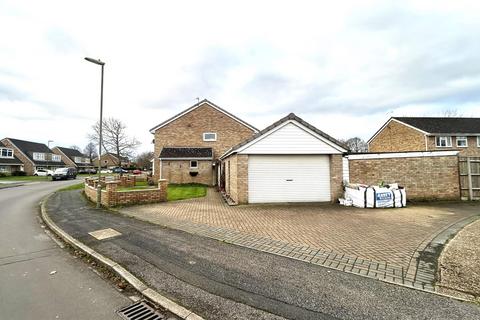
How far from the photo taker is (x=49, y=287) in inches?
155

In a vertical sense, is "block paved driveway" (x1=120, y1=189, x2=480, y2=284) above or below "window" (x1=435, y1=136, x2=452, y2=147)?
below

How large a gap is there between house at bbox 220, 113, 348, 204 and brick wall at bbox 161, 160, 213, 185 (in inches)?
468

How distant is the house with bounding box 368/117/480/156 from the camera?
26625mm

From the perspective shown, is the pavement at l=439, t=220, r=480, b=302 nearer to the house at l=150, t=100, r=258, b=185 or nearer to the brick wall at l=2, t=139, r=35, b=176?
the house at l=150, t=100, r=258, b=185

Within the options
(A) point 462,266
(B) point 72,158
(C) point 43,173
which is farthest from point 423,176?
(B) point 72,158

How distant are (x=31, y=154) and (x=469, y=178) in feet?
230

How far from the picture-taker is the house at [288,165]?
37.6ft

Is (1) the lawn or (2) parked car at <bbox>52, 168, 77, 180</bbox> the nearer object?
(1) the lawn

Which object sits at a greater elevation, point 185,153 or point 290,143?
point 185,153

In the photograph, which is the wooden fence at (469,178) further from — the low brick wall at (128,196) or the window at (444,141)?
the window at (444,141)

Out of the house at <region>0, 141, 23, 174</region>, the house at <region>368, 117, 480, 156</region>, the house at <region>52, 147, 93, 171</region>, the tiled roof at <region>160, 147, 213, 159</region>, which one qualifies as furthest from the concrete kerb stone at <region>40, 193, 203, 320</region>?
the house at <region>52, 147, 93, 171</region>

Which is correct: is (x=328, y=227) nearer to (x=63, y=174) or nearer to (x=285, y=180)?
(x=285, y=180)

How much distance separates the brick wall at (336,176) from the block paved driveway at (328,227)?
0.92 m

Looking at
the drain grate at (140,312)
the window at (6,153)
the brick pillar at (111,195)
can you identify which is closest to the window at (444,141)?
the brick pillar at (111,195)
